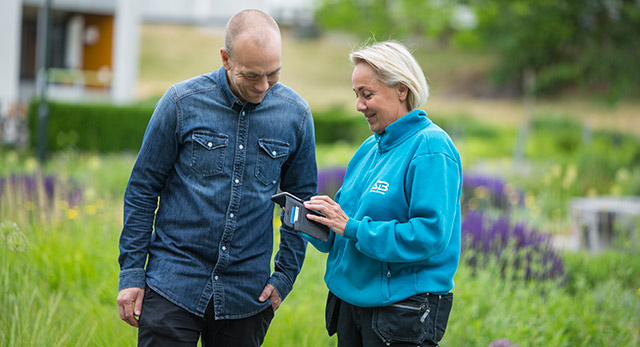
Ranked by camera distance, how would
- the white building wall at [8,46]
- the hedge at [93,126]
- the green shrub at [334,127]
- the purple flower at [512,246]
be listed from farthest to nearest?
the white building wall at [8,46] < the green shrub at [334,127] < the hedge at [93,126] < the purple flower at [512,246]

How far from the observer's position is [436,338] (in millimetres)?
2447

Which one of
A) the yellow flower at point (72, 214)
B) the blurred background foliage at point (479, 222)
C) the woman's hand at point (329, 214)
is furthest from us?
the yellow flower at point (72, 214)

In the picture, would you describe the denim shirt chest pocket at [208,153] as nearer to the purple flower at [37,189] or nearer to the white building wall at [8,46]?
the purple flower at [37,189]

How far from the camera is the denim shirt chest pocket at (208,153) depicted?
8.09 feet

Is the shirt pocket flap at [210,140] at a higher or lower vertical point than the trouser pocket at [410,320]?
higher

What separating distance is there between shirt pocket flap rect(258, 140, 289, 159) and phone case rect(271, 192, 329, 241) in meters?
0.26

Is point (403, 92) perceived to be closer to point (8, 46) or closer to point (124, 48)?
point (8, 46)

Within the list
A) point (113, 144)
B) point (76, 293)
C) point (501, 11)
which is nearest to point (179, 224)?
point (76, 293)

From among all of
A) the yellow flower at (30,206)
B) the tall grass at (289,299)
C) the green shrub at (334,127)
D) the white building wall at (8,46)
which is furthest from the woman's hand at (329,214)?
the white building wall at (8,46)

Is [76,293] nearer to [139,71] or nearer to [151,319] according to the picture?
[151,319]

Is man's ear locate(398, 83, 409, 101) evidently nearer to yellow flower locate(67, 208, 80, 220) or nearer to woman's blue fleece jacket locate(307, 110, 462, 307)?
woman's blue fleece jacket locate(307, 110, 462, 307)

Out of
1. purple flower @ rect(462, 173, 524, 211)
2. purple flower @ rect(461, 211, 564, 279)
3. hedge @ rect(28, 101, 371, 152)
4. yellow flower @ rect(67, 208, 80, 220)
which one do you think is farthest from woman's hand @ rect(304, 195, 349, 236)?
hedge @ rect(28, 101, 371, 152)

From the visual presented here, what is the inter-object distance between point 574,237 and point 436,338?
6883mm

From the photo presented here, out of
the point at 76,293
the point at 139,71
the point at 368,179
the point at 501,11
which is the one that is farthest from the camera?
the point at 139,71
